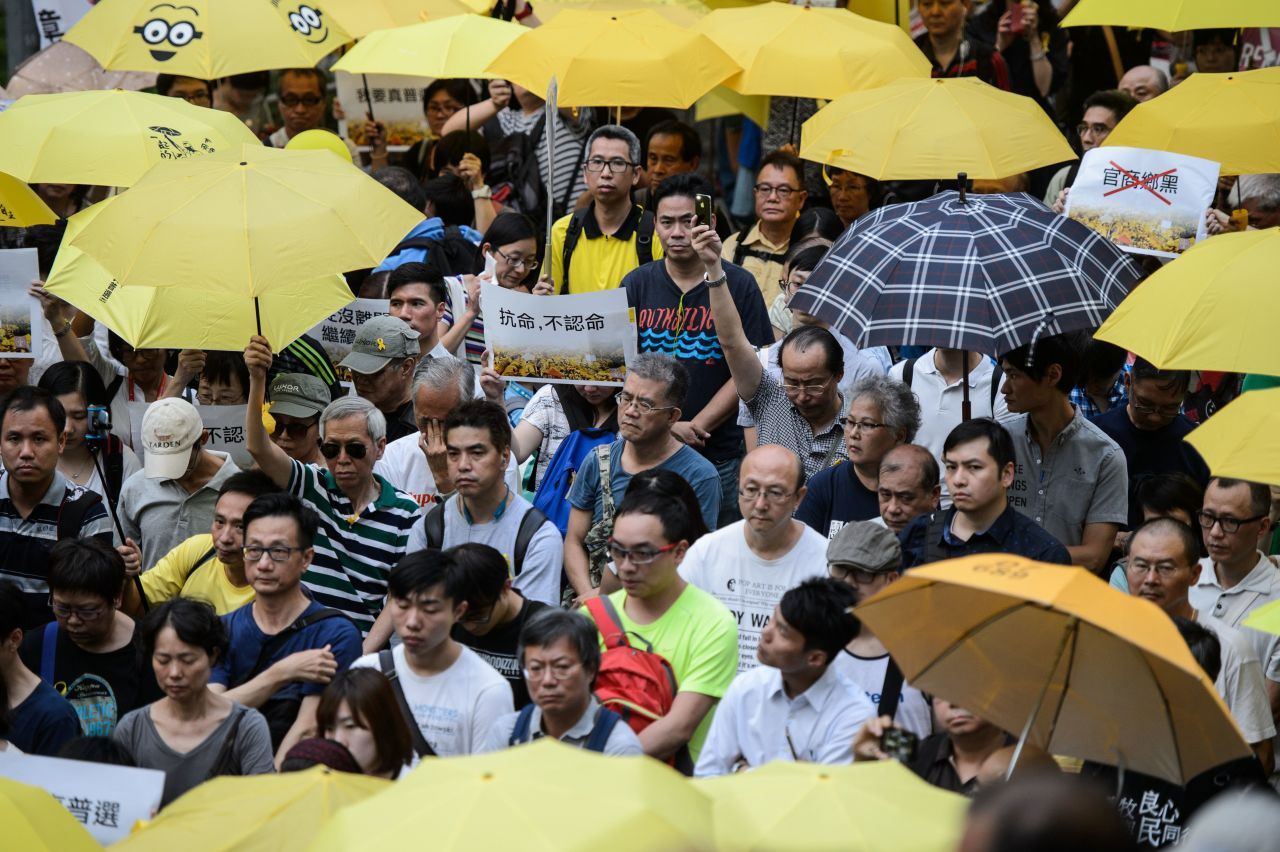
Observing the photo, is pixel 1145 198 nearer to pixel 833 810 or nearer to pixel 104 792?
pixel 833 810

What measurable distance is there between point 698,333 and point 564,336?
69 centimetres

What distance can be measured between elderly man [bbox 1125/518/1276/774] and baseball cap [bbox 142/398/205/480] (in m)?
4.05

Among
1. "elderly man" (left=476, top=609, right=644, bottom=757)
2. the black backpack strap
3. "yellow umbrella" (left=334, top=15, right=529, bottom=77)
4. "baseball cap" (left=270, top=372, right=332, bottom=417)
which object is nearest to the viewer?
"elderly man" (left=476, top=609, right=644, bottom=757)

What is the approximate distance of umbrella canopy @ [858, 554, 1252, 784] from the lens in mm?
5051

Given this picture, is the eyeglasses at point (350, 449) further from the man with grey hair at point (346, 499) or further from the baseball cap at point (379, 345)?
the baseball cap at point (379, 345)

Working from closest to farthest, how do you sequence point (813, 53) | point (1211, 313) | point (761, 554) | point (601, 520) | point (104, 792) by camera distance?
point (104, 792)
point (1211, 313)
point (761, 554)
point (601, 520)
point (813, 53)

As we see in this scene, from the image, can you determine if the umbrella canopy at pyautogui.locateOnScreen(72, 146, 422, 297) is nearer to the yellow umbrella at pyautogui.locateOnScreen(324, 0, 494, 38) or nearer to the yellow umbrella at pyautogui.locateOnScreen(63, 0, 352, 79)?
the yellow umbrella at pyautogui.locateOnScreen(63, 0, 352, 79)

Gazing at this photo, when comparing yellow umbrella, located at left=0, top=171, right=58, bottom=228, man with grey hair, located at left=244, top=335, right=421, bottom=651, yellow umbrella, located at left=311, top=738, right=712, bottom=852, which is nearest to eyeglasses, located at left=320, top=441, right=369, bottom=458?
man with grey hair, located at left=244, top=335, right=421, bottom=651

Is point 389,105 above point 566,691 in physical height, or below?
above

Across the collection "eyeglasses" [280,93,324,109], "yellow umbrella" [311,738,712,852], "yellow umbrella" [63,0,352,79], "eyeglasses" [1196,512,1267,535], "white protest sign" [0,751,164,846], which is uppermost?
"yellow umbrella" [63,0,352,79]

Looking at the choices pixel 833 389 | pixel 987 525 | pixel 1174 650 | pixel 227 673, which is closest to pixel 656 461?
pixel 833 389

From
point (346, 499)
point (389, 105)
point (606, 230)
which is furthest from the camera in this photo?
point (389, 105)

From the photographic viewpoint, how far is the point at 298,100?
490 inches

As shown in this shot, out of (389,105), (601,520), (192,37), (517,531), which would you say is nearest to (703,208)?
(601,520)
